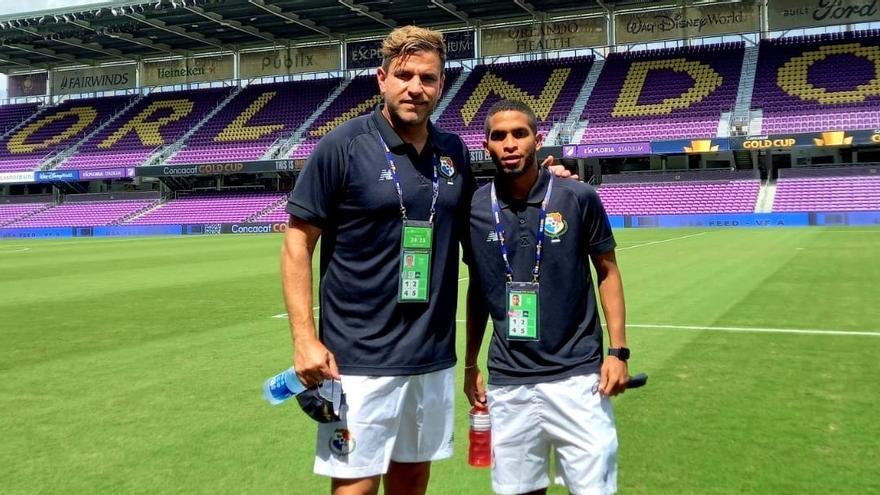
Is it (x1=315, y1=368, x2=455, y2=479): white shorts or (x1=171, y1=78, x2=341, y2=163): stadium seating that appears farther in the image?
(x1=171, y1=78, x2=341, y2=163): stadium seating

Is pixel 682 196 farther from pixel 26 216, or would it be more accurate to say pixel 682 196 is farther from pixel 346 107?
A: pixel 26 216

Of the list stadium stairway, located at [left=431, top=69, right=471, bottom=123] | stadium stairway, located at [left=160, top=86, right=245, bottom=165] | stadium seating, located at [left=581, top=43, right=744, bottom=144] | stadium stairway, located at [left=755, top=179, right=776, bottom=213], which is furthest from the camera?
stadium stairway, located at [left=160, top=86, right=245, bottom=165]

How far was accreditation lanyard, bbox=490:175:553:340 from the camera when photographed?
3014 mm

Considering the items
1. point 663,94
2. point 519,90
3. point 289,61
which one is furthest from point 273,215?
point 663,94

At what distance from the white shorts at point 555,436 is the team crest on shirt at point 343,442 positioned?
676 millimetres

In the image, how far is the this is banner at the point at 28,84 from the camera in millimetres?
61859

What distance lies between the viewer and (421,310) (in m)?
2.88

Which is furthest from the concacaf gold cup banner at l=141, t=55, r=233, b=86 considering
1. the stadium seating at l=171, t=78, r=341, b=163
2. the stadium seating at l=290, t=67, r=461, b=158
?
the stadium seating at l=290, t=67, r=461, b=158

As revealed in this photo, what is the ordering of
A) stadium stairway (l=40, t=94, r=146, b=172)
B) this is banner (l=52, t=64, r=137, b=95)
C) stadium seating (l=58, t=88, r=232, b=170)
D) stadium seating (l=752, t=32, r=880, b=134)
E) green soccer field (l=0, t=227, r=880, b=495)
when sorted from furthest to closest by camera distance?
this is banner (l=52, t=64, r=137, b=95)
stadium stairway (l=40, t=94, r=146, b=172)
stadium seating (l=58, t=88, r=232, b=170)
stadium seating (l=752, t=32, r=880, b=134)
green soccer field (l=0, t=227, r=880, b=495)

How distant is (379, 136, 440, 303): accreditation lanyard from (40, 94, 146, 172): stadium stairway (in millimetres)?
57734

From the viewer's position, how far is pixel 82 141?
55656 mm

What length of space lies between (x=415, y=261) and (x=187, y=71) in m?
60.3

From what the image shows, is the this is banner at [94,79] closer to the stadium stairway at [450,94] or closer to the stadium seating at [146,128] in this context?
the stadium seating at [146,128]

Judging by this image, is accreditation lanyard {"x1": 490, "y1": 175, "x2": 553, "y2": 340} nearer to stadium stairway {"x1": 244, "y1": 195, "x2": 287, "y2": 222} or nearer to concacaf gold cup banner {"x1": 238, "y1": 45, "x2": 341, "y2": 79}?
stadium stairway {"x1": 244, "y1": 195, "x2": 287, "y2": 222}
